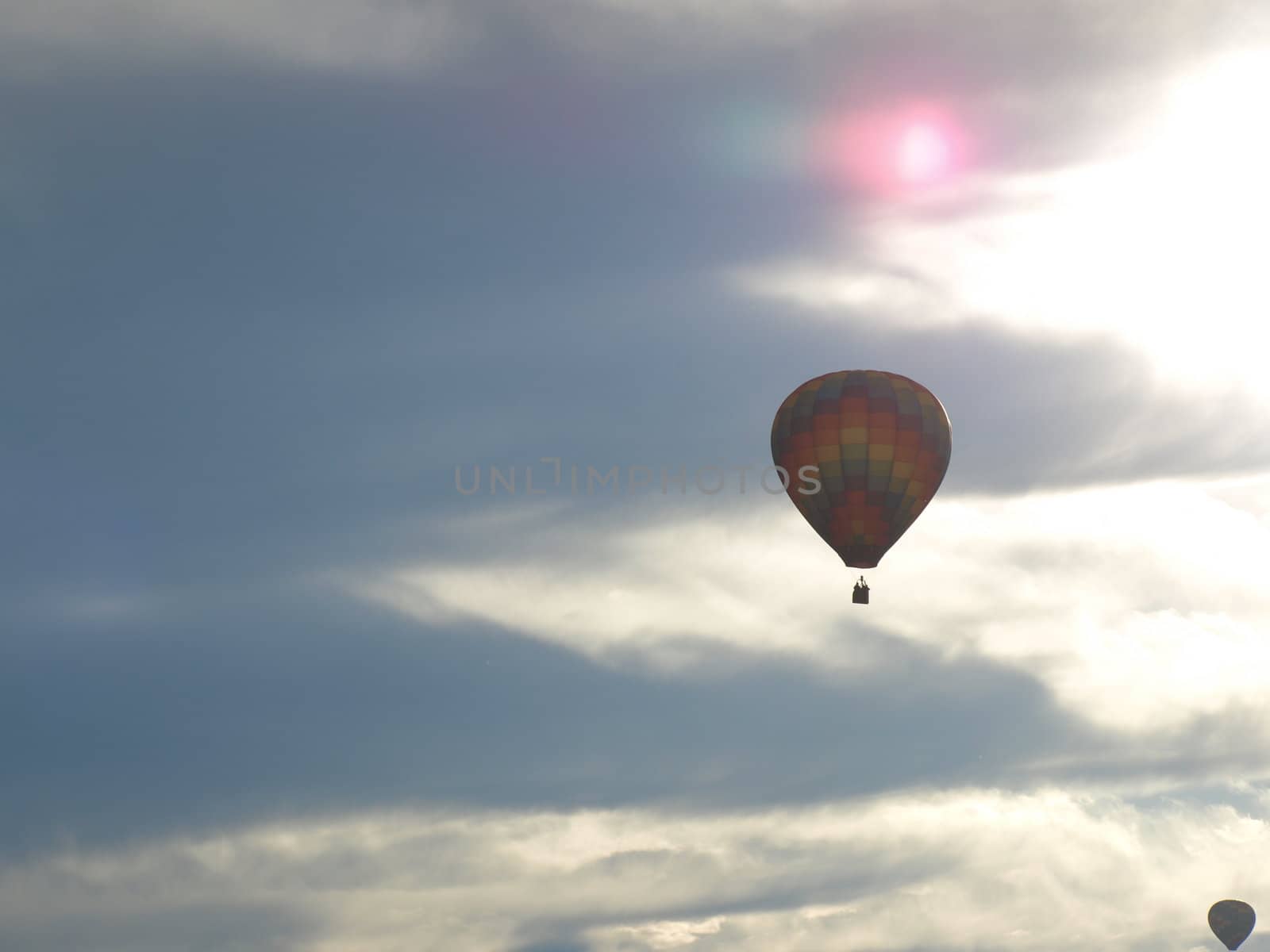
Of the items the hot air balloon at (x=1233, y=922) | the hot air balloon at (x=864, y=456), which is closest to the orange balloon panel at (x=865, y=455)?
the hot air balloon at (x=864, y=456)

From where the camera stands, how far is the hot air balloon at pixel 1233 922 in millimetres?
177875

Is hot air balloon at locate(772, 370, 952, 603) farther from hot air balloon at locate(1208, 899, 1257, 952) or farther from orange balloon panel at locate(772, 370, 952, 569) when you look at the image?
hot air balloon at locate(1208, 899, 1257, 952)

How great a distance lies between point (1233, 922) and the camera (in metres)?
178

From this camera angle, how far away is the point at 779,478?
100875mm

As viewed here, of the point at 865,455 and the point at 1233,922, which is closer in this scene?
the point at 865,455

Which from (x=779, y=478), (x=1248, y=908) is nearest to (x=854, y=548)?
(x=779, y=478)

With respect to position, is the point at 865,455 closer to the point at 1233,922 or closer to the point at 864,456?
the point at 864,456

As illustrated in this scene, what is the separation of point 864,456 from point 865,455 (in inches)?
2.3

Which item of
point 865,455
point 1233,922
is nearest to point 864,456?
point 865,455

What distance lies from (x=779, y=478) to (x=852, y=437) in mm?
4771

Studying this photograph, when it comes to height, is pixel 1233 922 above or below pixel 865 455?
below

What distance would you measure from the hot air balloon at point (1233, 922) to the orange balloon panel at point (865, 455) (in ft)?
317

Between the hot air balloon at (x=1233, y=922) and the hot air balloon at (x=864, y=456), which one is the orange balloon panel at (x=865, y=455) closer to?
the hot air balloon at (x=864, y=456)

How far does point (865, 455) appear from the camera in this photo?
98.6 meters
